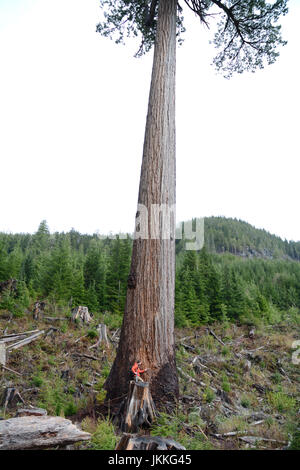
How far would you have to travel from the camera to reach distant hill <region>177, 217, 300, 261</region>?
95875 mm

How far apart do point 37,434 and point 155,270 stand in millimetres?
1855

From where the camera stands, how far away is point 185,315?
1291cm

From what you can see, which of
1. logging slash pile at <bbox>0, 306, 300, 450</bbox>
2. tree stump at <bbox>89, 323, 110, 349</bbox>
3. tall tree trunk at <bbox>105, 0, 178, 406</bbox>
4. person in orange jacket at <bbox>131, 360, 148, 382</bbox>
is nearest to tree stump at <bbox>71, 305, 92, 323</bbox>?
logging slash pile at <bbox>0, 306, 300, 450</bbox>

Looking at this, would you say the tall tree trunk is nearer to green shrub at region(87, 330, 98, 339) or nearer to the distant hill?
green shrub at region(87, 330, 98, 339)

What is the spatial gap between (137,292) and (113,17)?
6.35m

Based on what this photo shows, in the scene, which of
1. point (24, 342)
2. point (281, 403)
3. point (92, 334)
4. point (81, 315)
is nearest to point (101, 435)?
point (281, 403)

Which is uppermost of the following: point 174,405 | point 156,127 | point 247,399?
point 156,127

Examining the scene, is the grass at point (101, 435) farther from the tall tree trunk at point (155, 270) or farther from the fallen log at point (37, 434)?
the tall tree trunk at point (155, 270)

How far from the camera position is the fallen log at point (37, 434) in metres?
1.86

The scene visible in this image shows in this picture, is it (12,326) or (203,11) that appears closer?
(203,11)

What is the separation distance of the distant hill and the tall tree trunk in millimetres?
85582

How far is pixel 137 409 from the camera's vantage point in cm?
246

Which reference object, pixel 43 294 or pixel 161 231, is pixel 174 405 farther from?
pixel 43 294

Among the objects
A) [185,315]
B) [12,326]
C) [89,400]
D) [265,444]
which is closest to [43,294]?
[12,326]
